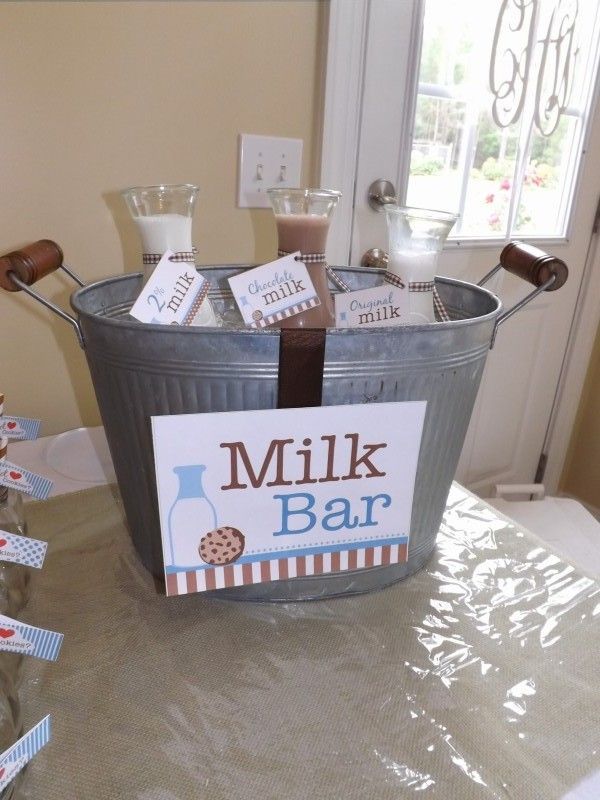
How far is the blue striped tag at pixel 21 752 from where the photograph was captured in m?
0.32

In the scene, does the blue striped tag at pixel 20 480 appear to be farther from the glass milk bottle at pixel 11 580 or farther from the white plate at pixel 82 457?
the white plate at pixel 82 457

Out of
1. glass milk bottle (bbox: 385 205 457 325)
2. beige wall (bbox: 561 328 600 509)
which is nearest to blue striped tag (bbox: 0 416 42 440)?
glass milk bottle (bbox: 385 205 457 325)

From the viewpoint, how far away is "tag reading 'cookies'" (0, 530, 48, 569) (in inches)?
16.6

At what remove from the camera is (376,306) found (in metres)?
0.56

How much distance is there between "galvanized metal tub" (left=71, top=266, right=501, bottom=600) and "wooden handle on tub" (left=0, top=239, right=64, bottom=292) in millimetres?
46

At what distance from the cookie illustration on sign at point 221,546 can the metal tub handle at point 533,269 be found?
0.93 ft

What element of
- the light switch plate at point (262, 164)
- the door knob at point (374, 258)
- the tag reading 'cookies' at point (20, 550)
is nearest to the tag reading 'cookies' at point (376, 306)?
the tag reading 'cookies' at point (20, 550)

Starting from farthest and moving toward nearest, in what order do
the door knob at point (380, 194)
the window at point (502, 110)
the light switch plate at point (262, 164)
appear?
the window at point (502, 110) → the door knob at point (380, 194) → the light switch plate at point (262, 164)

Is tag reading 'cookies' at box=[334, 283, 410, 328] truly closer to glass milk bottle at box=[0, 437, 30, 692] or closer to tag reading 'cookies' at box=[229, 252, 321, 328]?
tag reading 'cookies' at box=[229, 252, 321, 328]

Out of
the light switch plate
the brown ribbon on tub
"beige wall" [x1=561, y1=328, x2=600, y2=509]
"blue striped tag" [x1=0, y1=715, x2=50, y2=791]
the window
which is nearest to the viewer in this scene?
"blue striped tag" [x1=0, y1=715, x2=50, y2=791]

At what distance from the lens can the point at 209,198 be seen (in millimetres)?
955

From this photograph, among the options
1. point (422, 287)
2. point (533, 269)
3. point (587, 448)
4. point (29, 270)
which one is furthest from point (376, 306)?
point (587, 448)

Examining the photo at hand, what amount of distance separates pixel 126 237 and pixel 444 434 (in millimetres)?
625

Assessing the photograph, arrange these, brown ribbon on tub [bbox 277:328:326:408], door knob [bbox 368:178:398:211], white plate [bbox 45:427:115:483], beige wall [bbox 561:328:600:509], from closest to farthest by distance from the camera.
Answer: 1. brown ribbon on tub [bbox 277:328:326:408]
2. white plate [bbox 45:427:115:483]
3. door knob [bbox 368:178:398:211]
4. beige wall [bbox 561:328:600:509]
